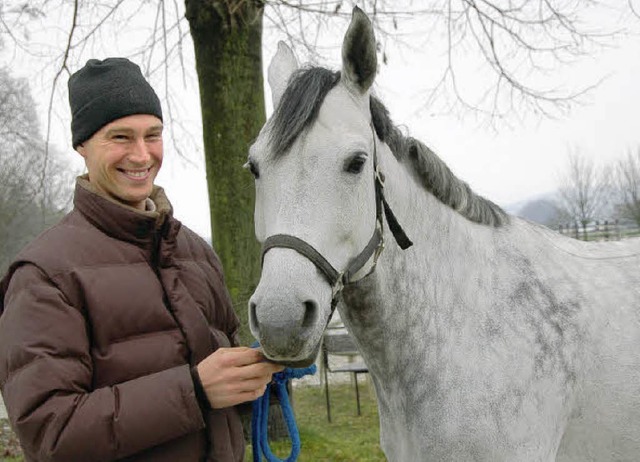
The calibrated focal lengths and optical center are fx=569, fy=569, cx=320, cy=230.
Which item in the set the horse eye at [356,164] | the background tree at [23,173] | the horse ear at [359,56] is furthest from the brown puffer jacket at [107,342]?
the background tree at [23,173]

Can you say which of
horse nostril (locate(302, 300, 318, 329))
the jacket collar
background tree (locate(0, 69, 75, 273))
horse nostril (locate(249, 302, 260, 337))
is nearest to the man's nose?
the jacket collar

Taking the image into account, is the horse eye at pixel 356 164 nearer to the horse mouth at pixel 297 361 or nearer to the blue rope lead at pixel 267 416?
the horse mouth at pixel 297 361

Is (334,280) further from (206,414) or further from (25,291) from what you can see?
(25,291)

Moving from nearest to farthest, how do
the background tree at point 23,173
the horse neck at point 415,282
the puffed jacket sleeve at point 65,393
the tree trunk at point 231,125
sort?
the puffed jacket sleeve at point 65,393 → the horse neck at point 415,282 → the tree trunk at point 231,125 → the background tree at point 23,173

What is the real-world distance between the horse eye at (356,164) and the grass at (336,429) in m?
3.71

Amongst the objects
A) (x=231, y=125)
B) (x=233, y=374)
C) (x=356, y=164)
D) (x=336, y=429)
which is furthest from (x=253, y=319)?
(x=336, y=429)

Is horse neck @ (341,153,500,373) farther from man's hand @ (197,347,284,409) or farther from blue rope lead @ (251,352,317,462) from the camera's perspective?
man's hand @ (197,347,284,409)

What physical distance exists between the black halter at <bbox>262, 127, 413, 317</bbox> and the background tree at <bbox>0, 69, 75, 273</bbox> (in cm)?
520

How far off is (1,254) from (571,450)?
22.3 m

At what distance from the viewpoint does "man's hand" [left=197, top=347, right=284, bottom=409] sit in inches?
65.1

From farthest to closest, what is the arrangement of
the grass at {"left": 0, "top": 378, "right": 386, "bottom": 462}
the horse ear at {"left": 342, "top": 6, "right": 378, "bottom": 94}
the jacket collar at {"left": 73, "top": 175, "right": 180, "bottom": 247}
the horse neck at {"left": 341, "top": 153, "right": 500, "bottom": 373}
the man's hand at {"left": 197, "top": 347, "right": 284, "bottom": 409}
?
the grass at {"left": 0, "top": 378, "right": 386, "bottom": 462} → the horse neck at {"left": 341, "top": 153, "right": 500, "bottom": 373} → the horse ear at {"left": 342, "top": 6, "right": 378, "bottom": 94} → the jacket collar at {"left": 73, "top": 175, "right": 180, "bottom": 247} → the man's hand at {"left": 197, "top": 347, "right": 284, "bottom": 409}

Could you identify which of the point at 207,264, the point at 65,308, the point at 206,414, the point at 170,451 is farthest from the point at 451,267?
the point at 65,308

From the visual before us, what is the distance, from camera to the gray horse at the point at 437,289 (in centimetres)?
190

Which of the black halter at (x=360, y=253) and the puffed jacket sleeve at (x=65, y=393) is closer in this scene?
the puffed jacket sleeve at (x=65, y=393)
